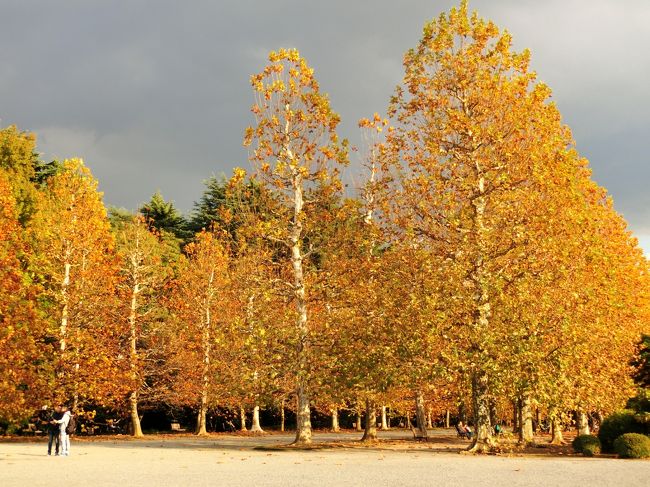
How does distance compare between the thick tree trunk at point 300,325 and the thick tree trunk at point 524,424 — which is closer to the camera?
the thick tree trunk at point 300,325

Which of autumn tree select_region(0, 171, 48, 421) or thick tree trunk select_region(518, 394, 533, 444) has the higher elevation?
autumn tree select_region(0, 171, 48, 421)

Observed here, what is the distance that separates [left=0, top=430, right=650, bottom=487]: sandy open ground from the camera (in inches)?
551

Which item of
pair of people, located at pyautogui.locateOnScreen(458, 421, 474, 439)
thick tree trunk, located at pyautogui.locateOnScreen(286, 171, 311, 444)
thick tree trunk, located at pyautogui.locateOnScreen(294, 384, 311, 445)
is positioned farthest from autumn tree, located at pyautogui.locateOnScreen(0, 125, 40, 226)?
pair of people, located at pyautogui.locateOnScreen(458, 421, 474, 439)

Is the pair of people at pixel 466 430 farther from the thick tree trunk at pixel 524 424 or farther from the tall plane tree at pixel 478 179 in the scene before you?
the tall plane tree at pixel 478 179

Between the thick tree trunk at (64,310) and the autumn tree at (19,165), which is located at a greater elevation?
the autumn tree at (19,165)

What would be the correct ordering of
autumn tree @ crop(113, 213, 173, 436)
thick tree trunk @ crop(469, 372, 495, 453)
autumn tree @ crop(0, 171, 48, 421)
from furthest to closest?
1. autumn tree @ crop(113, 213, 173, 436)
2. autumn tree @ crop(0, 171, 48, 421)
3. thick tree trunk @ crop(469, 372, 495, 453)

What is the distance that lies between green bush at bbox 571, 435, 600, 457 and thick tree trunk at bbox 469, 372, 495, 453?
321cm

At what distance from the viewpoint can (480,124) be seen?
24578mm

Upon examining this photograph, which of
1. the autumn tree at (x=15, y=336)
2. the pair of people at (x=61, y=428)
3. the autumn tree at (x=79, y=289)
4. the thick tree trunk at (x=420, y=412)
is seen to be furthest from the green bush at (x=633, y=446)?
the autumn tree at (x=15, y=336)

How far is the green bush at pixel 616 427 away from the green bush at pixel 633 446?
1.38m

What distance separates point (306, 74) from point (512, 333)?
47.8 feet

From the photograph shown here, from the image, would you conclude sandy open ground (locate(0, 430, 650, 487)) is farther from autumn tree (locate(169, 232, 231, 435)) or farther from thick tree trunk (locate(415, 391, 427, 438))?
autumn tree (locate(169, 232, 231, 435))

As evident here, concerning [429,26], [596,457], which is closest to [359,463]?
[596,457]

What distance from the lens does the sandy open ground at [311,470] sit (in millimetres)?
14000
